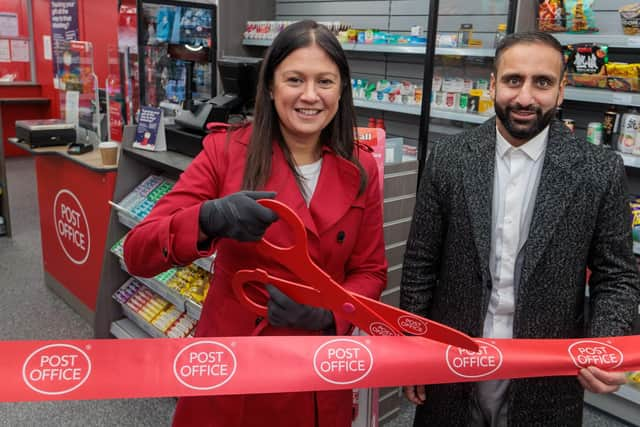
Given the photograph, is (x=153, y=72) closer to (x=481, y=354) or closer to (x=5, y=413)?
(x=5, y=413)

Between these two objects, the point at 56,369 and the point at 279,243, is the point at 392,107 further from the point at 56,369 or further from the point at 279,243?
the point at 56,369

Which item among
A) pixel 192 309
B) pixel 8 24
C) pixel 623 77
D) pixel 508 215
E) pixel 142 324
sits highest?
pixel 8 24

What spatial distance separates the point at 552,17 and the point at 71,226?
3.53 meters

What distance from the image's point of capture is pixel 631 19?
9.78 ft

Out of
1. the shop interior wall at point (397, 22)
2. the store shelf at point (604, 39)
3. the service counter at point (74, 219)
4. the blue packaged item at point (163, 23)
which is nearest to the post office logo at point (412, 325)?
the store shelf at point (604, 39)

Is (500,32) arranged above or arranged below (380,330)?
above

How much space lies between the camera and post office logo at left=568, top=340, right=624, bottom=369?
4.68 feet

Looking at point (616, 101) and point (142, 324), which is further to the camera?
point (142, 324)

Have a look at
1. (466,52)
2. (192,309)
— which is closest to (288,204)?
(192,309)

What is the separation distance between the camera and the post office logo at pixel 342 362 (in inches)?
54.0

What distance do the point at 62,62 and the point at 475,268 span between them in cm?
473

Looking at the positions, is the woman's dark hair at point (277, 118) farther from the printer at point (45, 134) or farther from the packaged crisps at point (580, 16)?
the printer at point (45, 134)

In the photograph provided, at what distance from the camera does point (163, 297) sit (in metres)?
3.18

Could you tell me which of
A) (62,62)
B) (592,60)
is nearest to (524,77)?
(592,60)
